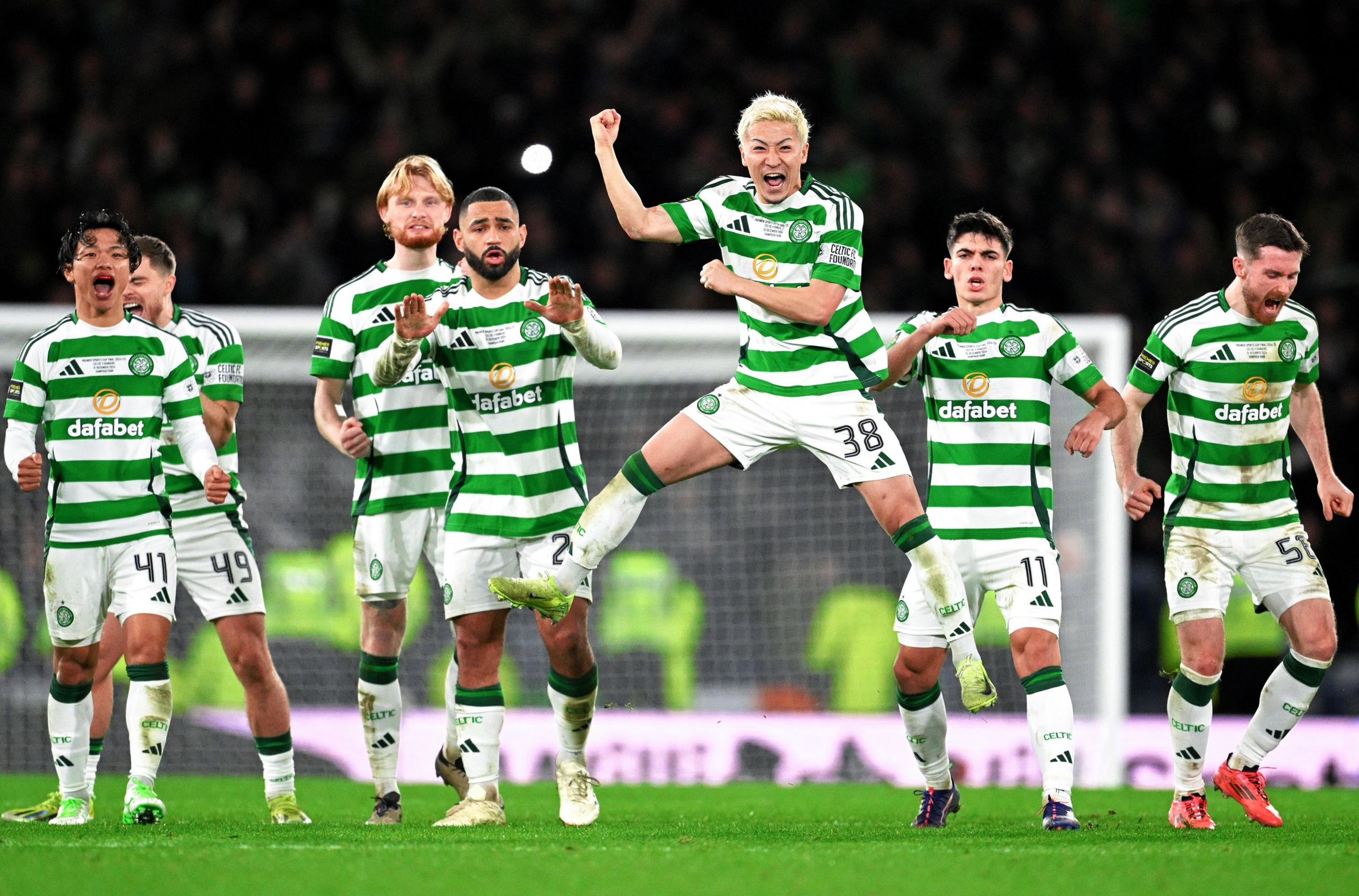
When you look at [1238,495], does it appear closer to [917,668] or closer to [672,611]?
[917,668]

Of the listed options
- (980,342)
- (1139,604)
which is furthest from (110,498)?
(1139,604)

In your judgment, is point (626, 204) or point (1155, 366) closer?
point (626, 204)

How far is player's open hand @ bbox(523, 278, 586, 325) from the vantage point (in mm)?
5750

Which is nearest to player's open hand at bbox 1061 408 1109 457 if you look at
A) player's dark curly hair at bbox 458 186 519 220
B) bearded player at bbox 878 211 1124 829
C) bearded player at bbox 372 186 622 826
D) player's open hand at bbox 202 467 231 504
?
bearded player at bbox 878 211 1124 829

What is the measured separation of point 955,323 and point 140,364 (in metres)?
3.13

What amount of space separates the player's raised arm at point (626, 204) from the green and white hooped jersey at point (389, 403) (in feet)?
3.66

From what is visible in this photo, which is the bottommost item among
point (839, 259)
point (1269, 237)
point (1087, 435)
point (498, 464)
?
point (498, 464)

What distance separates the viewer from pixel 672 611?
1045cm

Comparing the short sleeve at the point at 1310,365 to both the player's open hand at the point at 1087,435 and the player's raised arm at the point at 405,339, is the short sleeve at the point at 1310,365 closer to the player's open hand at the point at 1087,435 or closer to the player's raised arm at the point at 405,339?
the player's open hand at the point at 1087,435

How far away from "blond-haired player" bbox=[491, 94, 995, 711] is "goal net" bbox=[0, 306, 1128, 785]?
3702 mm

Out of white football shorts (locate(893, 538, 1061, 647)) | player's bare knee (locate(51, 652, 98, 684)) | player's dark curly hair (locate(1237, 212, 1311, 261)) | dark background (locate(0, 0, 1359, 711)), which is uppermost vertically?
dark background (locate(0, 0, 1359, 711))

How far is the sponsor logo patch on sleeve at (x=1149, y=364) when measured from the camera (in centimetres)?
650

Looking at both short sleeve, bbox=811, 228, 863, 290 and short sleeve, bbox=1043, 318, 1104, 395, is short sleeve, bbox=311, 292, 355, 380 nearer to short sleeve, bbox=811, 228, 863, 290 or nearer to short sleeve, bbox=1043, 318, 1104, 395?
short sleeve, bbox=811, 228, 863, 290

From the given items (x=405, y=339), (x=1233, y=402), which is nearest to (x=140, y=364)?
(x=405, y=339)
